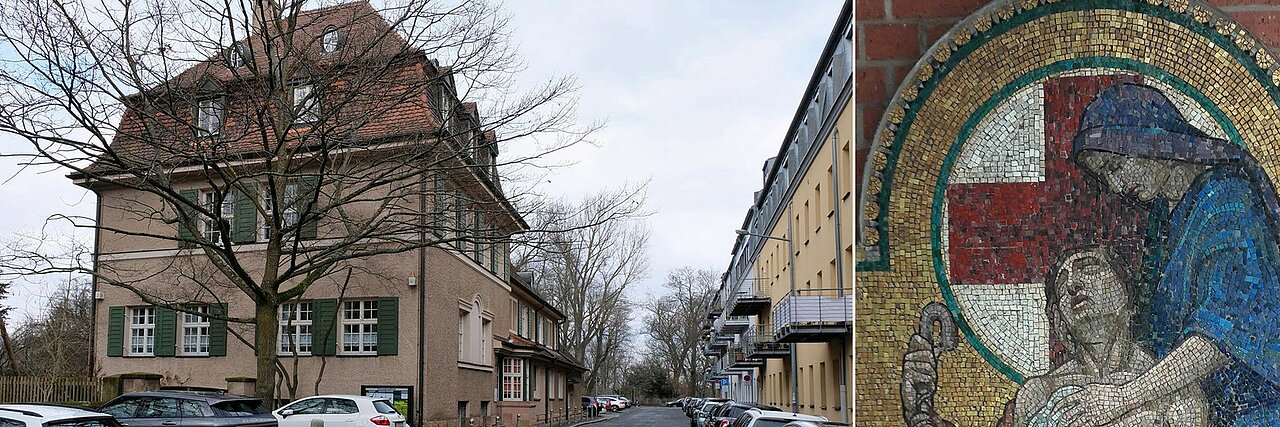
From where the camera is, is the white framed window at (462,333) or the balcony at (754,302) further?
the balcony at (754,302)

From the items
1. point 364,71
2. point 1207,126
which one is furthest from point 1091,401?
point 364,71

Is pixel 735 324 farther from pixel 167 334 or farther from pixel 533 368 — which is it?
pixel 167 334

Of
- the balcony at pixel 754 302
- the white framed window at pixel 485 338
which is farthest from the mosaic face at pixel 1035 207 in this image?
the balcony at pixel 754 302

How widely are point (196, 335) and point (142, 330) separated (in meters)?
1.83

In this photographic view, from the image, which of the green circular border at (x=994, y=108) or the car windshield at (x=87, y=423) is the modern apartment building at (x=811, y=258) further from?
the car windshield at (x=87, y=423)

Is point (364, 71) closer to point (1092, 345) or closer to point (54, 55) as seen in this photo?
point (54, 55)

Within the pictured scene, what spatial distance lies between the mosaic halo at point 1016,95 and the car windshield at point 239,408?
56.3ft

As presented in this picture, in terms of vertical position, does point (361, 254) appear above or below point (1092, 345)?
above

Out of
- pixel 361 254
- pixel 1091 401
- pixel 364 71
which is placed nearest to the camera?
pixel 1091 401

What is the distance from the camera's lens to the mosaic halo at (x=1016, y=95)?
4.27 meters

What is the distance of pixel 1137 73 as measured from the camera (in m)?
4.32

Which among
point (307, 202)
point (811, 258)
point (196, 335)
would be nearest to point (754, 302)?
point (811, 258)

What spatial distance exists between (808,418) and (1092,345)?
46.5ft

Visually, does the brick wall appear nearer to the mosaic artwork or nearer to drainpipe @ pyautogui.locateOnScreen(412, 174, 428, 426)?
the mosaic artwork
